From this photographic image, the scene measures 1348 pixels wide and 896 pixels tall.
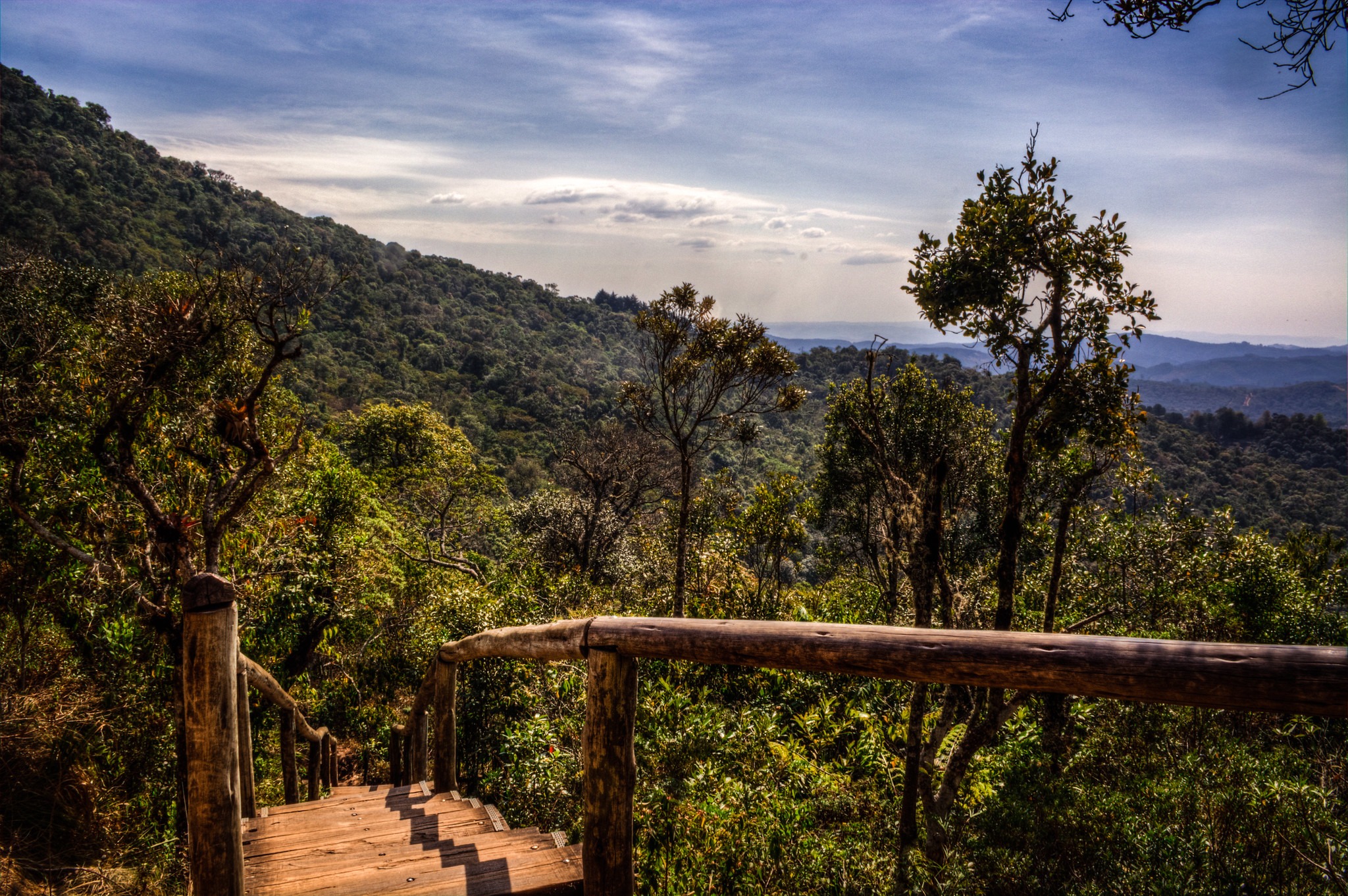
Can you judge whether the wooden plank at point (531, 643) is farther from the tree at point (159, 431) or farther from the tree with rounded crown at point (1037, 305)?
the tree with rounded crown at point (1037, 305)

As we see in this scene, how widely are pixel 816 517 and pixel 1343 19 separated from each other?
42.8 ft

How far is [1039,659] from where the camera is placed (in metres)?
1.31

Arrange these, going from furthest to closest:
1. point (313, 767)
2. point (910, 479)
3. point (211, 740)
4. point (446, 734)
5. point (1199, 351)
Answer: point (1199, 351), point (910, 479), point (313, 767), point (446, 734), point (211, 740)

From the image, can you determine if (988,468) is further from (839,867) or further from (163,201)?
(163,201)

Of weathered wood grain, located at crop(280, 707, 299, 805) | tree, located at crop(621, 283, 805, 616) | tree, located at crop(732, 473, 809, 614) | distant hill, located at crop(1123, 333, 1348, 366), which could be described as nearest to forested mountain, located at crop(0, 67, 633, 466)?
tree, located at crop(621, 283, 805, 616)

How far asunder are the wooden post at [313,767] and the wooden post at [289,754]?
0.22 meters

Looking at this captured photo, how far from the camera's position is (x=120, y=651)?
6148mm

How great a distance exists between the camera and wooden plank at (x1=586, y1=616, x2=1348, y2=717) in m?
1.09

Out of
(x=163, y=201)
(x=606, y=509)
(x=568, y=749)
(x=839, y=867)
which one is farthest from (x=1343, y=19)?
(x=163, y=201)

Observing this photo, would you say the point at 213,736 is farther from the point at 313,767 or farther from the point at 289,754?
the point at 313,767

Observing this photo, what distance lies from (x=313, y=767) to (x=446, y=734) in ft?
9.44

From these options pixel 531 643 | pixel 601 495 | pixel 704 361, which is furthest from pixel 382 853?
pixel 601 495

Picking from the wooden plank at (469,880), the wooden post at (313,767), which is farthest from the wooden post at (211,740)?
the wooden post at (313,767)

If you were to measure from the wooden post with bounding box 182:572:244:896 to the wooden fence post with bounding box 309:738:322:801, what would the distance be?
4312 millimetres
